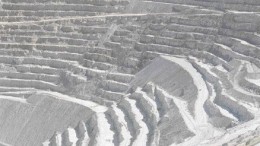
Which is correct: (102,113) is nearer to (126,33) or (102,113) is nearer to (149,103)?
(149,103)

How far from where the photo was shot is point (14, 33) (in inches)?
1649

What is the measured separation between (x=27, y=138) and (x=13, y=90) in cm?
448

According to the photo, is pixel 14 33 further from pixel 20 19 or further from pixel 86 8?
pixel 86 8

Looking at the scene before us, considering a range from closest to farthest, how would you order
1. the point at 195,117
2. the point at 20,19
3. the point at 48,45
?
the point at 195,117 → the point at 48,45 → the point at 20,19

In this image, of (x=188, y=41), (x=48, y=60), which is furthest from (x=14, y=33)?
(x=188, y=41)

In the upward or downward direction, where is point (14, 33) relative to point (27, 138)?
upward

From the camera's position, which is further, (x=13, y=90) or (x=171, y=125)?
(x=13, y=90)

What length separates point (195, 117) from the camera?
26750 millimetres

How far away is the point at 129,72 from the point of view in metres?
35.9

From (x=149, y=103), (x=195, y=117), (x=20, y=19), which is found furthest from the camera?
(x=20, y=19)

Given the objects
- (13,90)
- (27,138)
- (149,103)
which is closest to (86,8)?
(13,90)

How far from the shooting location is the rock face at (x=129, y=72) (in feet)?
88.7

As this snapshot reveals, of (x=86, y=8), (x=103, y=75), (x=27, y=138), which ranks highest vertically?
(x=86, y=8)

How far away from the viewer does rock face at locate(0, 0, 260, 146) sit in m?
27.0
